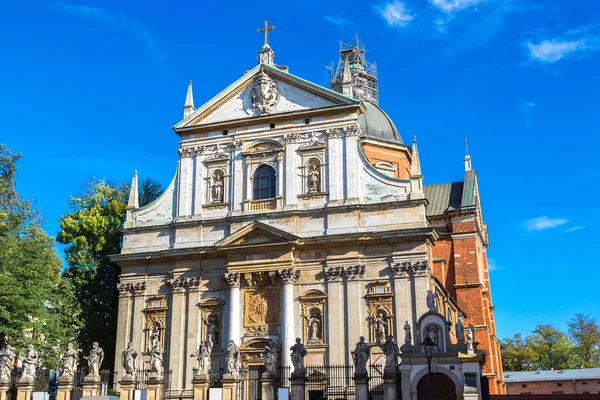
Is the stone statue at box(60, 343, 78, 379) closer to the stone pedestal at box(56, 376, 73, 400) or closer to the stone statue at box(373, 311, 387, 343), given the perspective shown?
the stone pedestal at box(56, 376, 73, 400)

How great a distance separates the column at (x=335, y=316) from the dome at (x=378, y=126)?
13.4m

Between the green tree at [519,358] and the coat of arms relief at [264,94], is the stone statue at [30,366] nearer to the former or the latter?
the coat of arms relief at [264,94]

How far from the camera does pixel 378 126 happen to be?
44.5m

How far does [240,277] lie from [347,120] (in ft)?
29.8

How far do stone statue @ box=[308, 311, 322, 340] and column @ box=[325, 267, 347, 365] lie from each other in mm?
529

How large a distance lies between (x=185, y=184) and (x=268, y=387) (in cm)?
1427

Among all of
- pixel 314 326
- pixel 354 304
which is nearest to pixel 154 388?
pixel 314 326

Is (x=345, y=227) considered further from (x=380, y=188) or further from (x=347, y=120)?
(x=347, y=120)

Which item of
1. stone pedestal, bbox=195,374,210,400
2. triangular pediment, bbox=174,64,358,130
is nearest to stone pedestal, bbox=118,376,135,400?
stone pedestal, bbox=195,374,210,400

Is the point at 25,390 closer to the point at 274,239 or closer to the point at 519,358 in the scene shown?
the point at 274,239

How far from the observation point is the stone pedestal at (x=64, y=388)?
87.0 ft

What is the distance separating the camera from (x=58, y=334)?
34.6 m

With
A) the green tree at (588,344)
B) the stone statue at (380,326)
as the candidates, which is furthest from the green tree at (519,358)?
the stone statue at (380,326)

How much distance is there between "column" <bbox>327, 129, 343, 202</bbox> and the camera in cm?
3291
